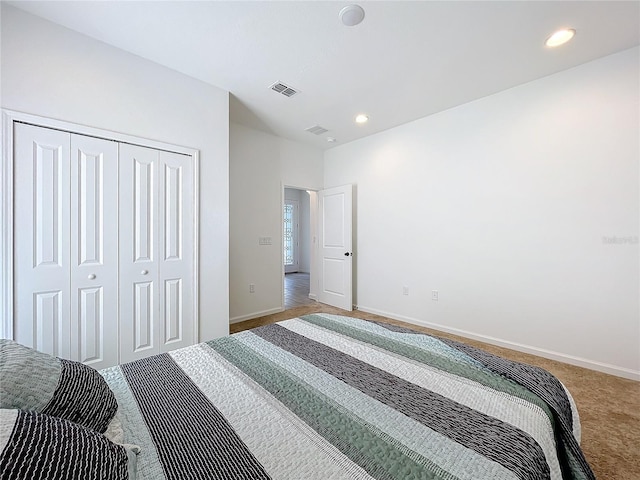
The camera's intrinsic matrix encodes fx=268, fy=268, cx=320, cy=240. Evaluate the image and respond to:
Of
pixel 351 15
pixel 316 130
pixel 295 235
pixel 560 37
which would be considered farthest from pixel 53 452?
pixel 295 235

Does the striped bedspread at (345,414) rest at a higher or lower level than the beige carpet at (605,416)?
higher

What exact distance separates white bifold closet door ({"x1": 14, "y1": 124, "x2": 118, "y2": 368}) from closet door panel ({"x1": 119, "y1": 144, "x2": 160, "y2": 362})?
0.06m

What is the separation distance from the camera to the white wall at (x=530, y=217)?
2326 millimetres

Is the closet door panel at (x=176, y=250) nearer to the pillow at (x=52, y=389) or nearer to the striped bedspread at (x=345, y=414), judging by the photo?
the striped bedspread at (x=345, y=414)

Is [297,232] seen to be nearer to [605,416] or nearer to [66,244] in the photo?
[66,244]

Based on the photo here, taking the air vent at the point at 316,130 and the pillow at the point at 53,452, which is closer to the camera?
the pillow at the point at 53,452

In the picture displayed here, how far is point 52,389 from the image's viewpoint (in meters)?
0.78

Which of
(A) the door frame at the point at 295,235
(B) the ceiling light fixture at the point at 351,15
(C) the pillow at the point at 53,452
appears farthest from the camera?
(A) the door frame at the point at 295,235

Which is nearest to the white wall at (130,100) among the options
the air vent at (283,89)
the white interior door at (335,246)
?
the air vent at (283,89)

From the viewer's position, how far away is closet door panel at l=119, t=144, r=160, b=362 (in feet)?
7.43

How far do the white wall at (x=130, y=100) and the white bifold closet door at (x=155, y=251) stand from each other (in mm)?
146

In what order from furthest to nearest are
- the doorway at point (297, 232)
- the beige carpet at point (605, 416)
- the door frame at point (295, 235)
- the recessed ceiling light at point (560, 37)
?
the door frame at point (295, 235) < the doorway at point (297, 232) < the recessed ceiling light at point (560, 37) < the beige carpet at point (605, 416)

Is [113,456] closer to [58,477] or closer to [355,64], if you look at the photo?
[58,477]

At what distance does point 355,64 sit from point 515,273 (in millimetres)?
2657
